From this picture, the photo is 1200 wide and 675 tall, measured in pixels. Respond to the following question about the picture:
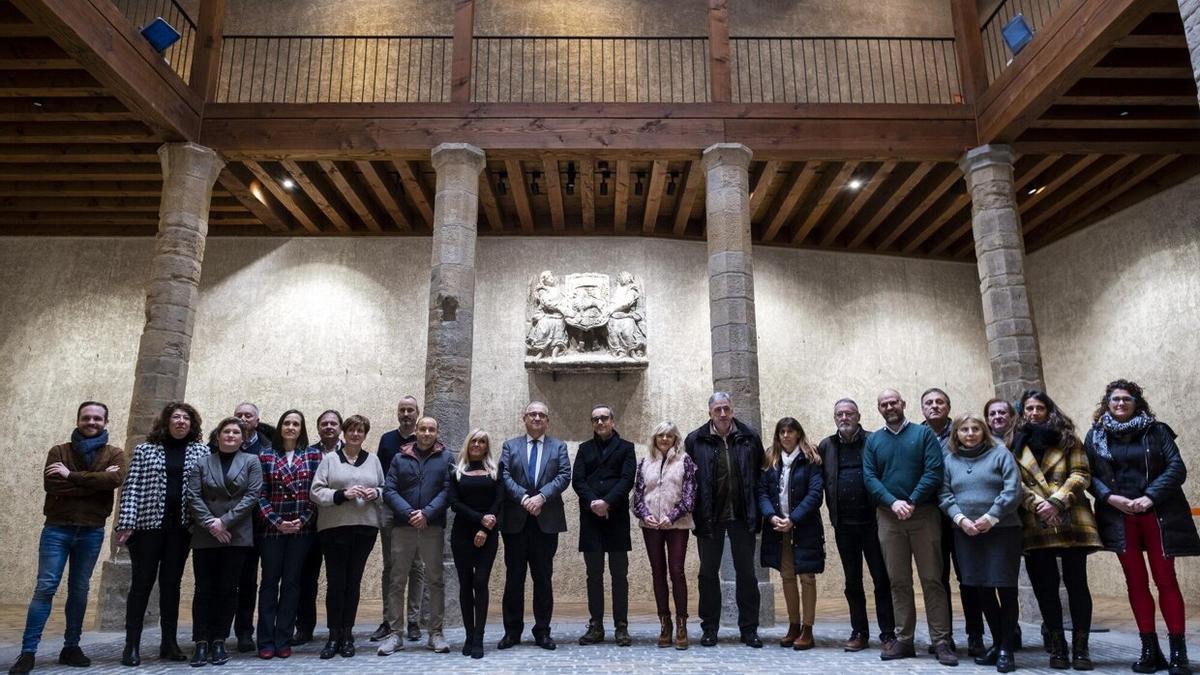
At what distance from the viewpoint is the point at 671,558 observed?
5.09 metres

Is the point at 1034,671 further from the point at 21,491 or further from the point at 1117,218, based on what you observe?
the point at 21,491

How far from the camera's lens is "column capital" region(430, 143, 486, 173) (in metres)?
7.91

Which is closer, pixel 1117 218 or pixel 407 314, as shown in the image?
pixel 1117 218

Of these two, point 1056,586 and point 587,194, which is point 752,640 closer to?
point 1056,586

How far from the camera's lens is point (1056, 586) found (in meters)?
Answer: 4.39

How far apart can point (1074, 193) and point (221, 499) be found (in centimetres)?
972

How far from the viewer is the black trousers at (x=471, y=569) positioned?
478cm

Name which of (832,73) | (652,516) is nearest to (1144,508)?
(652,516)

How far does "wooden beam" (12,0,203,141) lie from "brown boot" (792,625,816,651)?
23.4 ft

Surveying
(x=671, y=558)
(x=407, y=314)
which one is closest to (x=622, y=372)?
(x=407, y=314)

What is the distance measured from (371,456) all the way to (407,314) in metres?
5.72

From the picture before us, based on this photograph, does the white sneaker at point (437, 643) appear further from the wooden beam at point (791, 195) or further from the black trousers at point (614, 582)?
the wooden beam at point (791, 195)

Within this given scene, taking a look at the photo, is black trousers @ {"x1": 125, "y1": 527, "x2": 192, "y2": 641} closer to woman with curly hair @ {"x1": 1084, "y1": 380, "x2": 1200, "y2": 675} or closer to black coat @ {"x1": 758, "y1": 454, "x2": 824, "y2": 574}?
black coat @ {"x1": 758, "y1": 454, "x2": 824, "y2": 574}

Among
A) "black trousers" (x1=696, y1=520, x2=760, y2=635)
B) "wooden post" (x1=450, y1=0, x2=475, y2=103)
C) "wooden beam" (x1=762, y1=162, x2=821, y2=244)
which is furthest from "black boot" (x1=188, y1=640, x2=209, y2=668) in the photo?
"wooden beam" (x1=762, y1=162, x2=821, y2=244)
